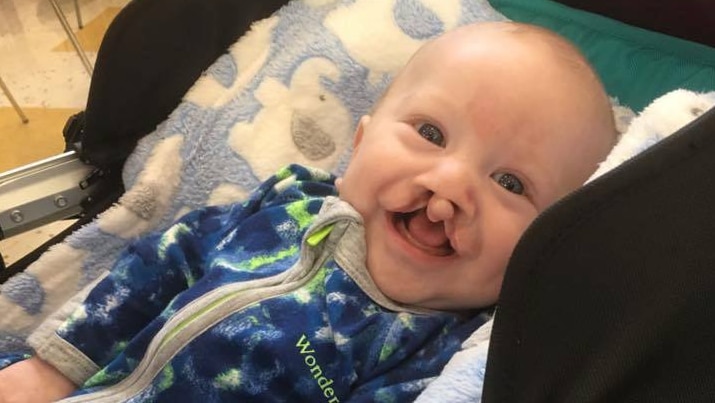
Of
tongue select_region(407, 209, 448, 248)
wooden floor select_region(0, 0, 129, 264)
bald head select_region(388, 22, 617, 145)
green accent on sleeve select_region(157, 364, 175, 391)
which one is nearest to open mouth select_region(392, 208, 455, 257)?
tongue select_region(407, 209, 448, 248)

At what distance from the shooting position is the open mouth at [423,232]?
0.77 m

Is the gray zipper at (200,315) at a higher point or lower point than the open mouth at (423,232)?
lower

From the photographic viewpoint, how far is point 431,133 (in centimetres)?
81

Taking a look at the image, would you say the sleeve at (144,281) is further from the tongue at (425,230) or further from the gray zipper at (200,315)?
the tongue at (425,230)

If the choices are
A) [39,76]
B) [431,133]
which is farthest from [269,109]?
[39,76]

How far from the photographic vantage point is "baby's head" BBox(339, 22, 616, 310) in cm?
76

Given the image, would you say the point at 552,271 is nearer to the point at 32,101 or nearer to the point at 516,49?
the point at 516,49

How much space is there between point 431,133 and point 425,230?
0.32 feet

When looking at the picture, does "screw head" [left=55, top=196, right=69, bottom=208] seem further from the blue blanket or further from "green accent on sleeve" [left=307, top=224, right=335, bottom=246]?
"green accent on sleeve" [left=307, top=224, right=335, bottom=246]

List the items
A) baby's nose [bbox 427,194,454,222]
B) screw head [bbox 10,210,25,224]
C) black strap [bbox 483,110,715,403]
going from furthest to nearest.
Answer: screw head [bbox 10,210,25,224] < baby's nose [bbox 427,194,454,222] < black strap [bbox 483,110,715,403]

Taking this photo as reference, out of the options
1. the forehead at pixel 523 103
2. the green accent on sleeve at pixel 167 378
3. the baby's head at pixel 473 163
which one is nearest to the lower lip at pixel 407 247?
the baby's head at pixel 473 163

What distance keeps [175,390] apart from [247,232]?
189mm

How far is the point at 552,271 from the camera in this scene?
1.35 feet

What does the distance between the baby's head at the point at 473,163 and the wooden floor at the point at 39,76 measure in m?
1.01
